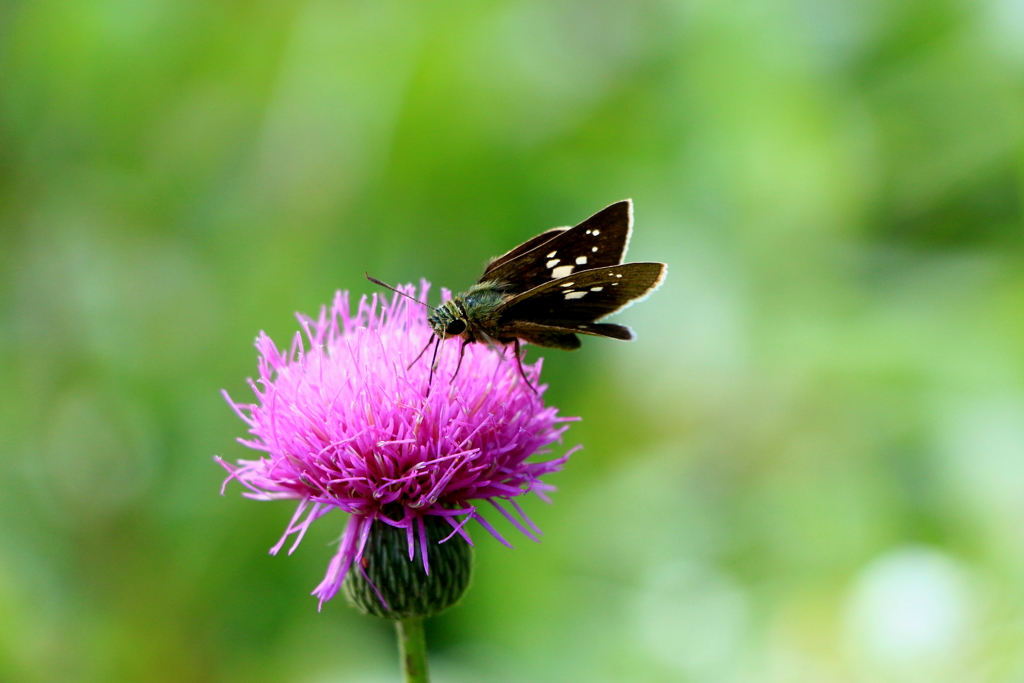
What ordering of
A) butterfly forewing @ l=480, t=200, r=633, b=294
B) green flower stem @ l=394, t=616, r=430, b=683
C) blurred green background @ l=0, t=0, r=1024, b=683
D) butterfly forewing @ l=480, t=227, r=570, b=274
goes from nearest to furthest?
green flower stem @ l=394, t=616, r=430, b=683
butterfly forewing @ l=480, t=200, r=633, b=294
butterfly forewing @ l=480, t=227, r=570, b=274
blurred green background @ l=0, t=0, r=1024, b=683

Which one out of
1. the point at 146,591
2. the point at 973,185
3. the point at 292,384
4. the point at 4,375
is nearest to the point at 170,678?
the point at 146,591

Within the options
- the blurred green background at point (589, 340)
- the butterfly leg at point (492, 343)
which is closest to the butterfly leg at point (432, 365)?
the butterfly leg at point (492, 343)

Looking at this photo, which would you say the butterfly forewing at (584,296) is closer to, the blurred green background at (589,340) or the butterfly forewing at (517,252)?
the butterfly forewing at (517,252)

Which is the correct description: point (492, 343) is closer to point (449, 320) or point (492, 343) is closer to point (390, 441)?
point (449, 320)

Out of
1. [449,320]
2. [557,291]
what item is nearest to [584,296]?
[557,291]

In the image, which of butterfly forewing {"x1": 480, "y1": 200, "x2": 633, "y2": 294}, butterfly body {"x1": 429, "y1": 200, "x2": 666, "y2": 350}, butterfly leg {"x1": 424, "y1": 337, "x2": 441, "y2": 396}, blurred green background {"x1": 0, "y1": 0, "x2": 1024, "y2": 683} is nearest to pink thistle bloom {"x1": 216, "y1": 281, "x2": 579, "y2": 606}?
butterfly leg {"x1": 424, "y1": 337, "x2": 441, "y2": 396}

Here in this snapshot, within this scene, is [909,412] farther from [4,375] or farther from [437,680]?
[4,375]

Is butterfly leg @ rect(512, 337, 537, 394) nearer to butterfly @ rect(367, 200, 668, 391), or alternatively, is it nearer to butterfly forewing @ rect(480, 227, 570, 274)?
butterfly @ rect(367, 200, 668, 391)

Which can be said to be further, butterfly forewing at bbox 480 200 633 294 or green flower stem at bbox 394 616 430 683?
butterfly forewing at bbox 480 200 633 294
